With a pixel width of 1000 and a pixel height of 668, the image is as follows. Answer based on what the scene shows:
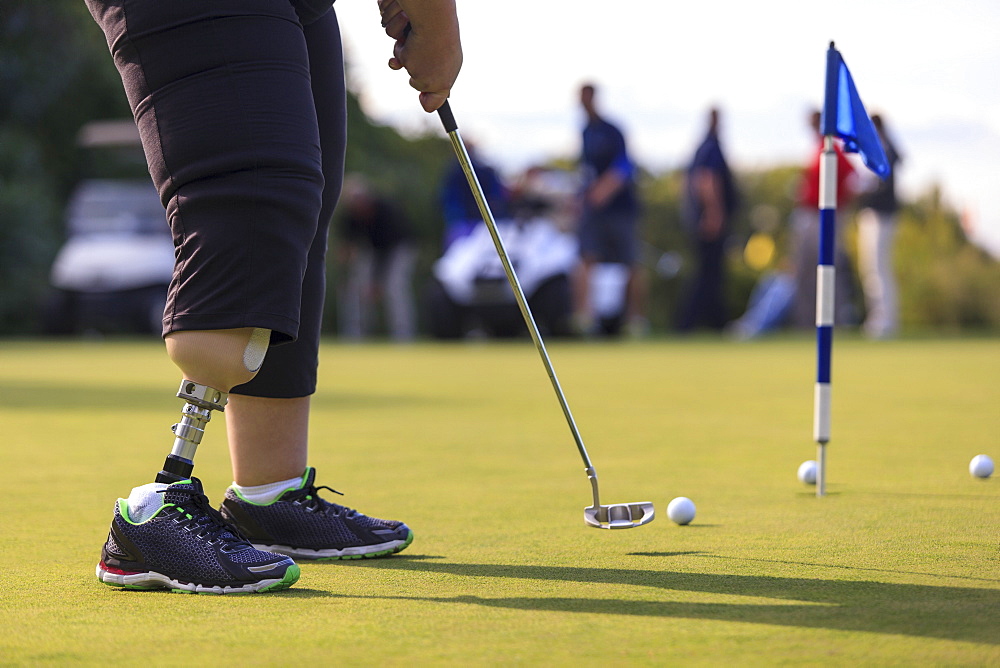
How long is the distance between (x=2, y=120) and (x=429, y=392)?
1498 centimetres

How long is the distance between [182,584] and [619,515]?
0.96 meters

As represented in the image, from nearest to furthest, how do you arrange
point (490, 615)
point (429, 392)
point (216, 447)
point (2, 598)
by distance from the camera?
point (490, 615) < point (2, 598) < point (216, 447) < point (429, 392)

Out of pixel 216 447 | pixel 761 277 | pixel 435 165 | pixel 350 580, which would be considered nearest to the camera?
pixel 350 580

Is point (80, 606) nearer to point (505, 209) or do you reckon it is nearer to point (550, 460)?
point (550, 460)

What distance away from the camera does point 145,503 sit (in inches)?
Answer: 96.3

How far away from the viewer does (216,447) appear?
195 inches

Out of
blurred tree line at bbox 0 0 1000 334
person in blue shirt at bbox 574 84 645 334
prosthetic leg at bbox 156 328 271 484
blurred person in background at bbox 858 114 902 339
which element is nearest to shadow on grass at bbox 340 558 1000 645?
prosthetic leg at bbox 156 328 271 484

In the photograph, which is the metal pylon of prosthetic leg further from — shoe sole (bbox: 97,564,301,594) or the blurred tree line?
the blurred tree line

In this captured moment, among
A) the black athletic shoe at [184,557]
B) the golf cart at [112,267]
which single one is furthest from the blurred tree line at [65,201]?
the black athletic shoe at [184,557]

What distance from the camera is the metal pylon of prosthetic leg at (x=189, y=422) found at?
2373 mm

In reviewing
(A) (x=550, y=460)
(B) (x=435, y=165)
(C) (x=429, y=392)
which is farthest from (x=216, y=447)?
(B) (x=435, y=165)

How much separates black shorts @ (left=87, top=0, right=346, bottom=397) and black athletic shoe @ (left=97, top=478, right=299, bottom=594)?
349 mm

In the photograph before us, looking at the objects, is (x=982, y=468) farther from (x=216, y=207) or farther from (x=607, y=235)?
(x=607, y=235)

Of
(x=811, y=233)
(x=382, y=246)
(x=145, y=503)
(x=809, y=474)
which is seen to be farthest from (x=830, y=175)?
(x=382, y=246)
